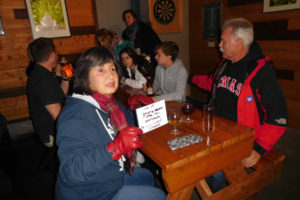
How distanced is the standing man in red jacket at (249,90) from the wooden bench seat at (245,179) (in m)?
0.10

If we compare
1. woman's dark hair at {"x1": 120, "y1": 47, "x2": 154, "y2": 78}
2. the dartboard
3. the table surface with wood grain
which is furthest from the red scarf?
the dartboard

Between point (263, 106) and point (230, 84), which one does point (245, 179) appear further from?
point (230, 84)

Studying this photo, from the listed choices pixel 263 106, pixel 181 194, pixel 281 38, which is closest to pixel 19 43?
pixel 181 194

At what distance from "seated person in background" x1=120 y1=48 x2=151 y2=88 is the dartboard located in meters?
1.79

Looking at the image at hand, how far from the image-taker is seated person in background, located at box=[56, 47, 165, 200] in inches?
45.2

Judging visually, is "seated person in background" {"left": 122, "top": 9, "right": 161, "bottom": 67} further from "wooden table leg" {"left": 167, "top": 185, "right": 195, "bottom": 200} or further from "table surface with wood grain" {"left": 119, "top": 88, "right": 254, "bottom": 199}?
"wooden table leg" {"left": 167, "top": 185, "right": 195, "bottom": 200}

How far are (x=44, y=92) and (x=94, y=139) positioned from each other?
4.43 feet

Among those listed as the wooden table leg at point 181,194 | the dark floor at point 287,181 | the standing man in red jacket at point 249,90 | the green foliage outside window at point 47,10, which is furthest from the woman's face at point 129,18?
the wooden table leg at point 181,194

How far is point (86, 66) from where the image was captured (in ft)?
4.51

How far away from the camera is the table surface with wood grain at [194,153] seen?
52.1 inches

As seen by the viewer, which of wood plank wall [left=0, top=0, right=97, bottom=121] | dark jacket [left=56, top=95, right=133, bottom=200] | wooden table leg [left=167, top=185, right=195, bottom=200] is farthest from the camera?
wood plank wall [left=0, top=0, right=97, bottom=121]

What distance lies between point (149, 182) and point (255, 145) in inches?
39.9

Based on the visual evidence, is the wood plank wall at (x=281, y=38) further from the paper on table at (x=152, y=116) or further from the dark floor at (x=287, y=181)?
the paper on table at (x=152, y=116)

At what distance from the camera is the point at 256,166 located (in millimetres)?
1803
